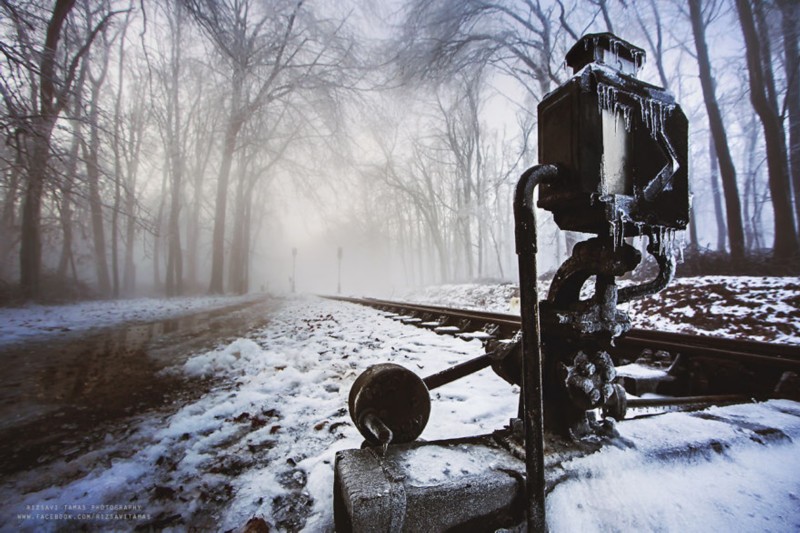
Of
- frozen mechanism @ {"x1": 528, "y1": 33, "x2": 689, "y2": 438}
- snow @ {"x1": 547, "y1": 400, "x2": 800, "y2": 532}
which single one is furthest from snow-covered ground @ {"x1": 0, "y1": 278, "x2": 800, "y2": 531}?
frozen mechanism @ {"x1": 528, "y1": 33, "x2": 689, "y2": 438}

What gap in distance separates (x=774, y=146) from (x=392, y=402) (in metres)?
14.6

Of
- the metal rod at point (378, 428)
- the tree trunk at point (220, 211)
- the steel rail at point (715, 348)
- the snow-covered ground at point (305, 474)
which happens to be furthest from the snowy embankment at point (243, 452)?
the tree trunk at point (220, 211)

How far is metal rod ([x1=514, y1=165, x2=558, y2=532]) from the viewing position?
1.01 meters

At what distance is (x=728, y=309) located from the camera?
598 centimetres

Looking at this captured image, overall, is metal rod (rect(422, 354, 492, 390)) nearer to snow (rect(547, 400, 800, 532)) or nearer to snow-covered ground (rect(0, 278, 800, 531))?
snow-covered ground (rect(0, 278, 800, 531))

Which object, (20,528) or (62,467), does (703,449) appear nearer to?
(20,528)

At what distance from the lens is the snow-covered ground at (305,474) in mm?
1107

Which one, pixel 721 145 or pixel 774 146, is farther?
pixel 721 145

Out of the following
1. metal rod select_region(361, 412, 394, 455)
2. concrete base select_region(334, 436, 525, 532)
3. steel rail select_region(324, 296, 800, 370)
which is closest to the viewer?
concrete base select_region(334, 436, 525, 532)

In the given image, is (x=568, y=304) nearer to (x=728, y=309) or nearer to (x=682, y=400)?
(x=682, y=400)

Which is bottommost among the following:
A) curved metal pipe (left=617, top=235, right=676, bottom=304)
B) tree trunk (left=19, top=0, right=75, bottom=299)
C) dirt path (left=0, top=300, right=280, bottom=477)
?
dirt path (left=0, top=300, right=280, bottom=477)

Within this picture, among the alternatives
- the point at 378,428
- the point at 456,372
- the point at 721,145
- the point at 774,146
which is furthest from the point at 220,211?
the point at 774,146

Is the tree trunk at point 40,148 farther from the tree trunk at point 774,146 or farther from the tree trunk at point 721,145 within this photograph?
the tree trunk at point 774,146

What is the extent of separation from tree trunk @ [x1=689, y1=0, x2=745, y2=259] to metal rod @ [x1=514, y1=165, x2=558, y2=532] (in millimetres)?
12686
